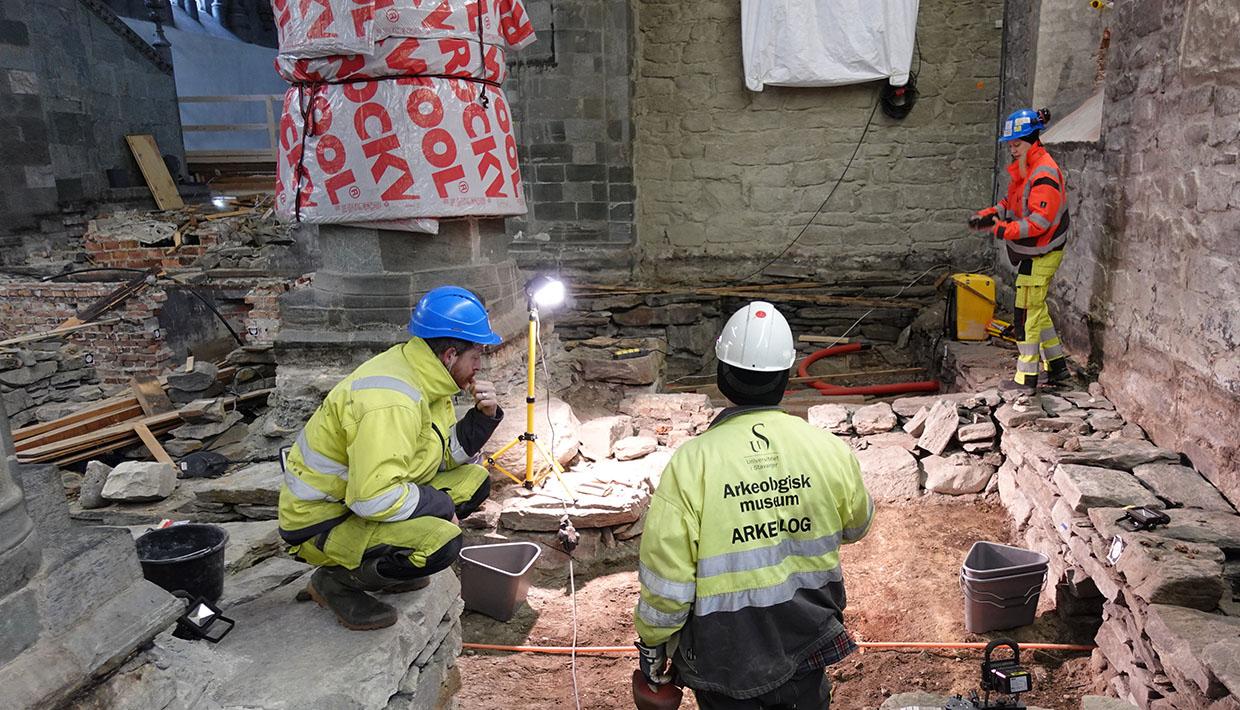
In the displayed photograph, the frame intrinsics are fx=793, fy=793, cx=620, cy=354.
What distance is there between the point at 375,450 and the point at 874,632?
2.88 m

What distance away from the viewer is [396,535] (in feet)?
9.12

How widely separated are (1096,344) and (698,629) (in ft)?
16.2

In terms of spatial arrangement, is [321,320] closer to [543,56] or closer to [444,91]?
[444,91]

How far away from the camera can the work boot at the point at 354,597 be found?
2857 mm

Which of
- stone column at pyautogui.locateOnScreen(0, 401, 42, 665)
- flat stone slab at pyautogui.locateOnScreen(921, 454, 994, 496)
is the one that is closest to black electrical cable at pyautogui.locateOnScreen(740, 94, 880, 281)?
flat stone slab at pyautogui.locateOnScreen(921, 454, 994, 496)

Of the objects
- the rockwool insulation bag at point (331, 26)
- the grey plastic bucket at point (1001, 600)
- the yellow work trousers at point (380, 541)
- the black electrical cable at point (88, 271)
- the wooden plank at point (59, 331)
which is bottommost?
the grey plastic bucket at point (1001, 600)

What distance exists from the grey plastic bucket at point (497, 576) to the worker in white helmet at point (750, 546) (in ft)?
6.65

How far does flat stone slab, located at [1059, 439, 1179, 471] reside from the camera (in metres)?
4.46

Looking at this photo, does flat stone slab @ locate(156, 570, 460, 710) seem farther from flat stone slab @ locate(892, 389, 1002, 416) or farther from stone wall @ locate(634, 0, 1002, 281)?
stone wall @ locate(634, 0, 1002, 281)

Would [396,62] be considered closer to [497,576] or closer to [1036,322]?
[497,576]

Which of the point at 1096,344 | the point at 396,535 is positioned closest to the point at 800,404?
the point at 1096,344

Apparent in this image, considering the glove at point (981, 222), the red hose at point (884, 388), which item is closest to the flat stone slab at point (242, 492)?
the red hose at point (884, 388)

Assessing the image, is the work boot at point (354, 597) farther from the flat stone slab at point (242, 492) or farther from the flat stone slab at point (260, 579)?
the flat stone slab at point (242, 492)

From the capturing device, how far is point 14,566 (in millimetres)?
1835
